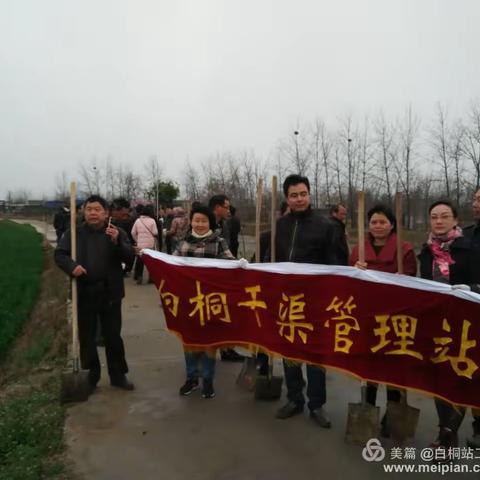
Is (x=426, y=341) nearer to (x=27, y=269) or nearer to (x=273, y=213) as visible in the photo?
(x=273, y=213)

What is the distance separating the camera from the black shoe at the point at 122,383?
4598 millimetres

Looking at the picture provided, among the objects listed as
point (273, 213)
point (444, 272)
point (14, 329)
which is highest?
point (273, 213)

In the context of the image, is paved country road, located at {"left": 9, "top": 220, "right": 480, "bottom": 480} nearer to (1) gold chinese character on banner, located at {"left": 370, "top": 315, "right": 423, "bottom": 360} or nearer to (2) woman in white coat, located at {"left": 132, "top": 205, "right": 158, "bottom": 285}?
(1) gold chinese character on banner, located at {"left": 370, "top": 315, "right": 423, "bottom": 360}

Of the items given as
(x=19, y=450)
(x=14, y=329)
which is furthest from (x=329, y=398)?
(x=14, y=329)

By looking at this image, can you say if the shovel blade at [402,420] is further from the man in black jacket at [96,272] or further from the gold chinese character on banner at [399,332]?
the man in black jacket at [96,272]

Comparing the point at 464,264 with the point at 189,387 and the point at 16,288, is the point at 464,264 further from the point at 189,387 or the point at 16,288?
the point at 16,288

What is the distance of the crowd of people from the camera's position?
11.1 ft

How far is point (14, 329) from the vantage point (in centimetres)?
845

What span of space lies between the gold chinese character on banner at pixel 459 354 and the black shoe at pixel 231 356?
2.79 m

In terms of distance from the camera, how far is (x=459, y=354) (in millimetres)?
3020

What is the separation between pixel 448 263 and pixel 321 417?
152 centimetres

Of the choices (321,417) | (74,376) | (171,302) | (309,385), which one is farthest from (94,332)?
(321,417)

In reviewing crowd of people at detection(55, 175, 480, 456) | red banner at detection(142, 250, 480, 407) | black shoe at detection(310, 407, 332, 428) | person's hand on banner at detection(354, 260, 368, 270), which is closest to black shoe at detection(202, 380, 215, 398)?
crowd of people at detection(55, 175, 480, 456)

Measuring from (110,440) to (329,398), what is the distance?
76.4 inches
